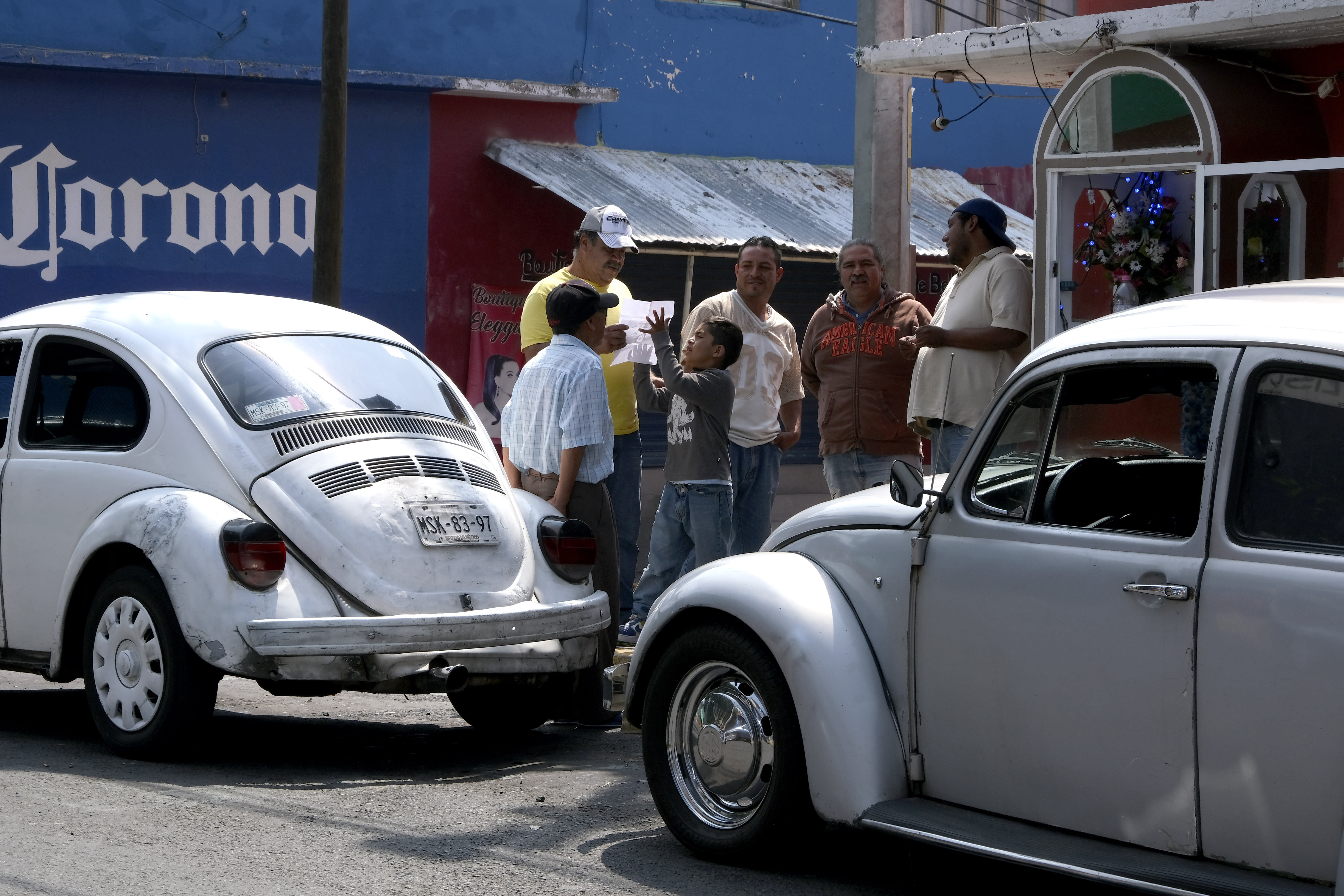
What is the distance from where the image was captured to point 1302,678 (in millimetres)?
3652

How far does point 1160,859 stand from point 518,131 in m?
11.1

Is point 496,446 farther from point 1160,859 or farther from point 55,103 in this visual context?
point 1160,859

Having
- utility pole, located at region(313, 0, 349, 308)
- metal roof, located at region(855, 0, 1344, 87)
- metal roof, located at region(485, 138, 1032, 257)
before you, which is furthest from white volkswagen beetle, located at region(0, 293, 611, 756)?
metal roof, located at region(485, 138, 1032, 257)

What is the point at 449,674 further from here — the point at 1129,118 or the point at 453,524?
the point at 1129,118

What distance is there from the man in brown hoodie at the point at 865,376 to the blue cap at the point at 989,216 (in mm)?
589

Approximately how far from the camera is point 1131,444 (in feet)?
14.9

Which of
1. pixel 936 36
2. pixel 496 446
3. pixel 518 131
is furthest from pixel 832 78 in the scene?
pixel 936 36

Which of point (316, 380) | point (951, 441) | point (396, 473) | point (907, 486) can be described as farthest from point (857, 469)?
point (907, 486)

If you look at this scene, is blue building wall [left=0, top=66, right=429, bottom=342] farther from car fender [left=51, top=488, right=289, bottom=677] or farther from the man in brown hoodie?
car fender [left=51, top=488, right=289, bottom=677]

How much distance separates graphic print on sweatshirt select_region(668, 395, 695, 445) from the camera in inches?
311

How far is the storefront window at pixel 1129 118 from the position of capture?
27.7 ft

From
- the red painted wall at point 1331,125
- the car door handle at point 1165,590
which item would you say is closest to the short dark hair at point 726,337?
the red painted wall at point 1331,125

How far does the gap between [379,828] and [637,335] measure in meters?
3.01

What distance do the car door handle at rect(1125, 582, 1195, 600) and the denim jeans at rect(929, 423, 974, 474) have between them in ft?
9.97
